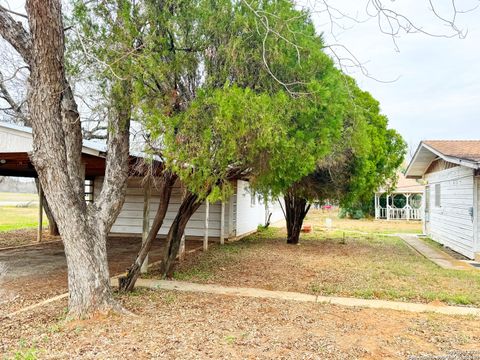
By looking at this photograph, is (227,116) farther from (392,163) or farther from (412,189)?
(412,189)

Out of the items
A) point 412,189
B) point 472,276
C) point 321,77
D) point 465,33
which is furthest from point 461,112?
point 465,33

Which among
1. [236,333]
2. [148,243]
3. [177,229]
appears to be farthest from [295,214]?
[236,333]

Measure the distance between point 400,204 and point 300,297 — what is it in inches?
1010

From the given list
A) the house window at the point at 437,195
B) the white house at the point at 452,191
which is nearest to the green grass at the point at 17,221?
the white house at the point at 452,191

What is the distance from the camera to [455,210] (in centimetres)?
1231

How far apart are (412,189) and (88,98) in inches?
1043

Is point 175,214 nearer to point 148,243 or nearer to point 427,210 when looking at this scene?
point 148,243

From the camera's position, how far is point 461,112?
37.2 metres

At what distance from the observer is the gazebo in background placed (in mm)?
28328

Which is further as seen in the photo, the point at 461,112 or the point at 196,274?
the point at 461,112

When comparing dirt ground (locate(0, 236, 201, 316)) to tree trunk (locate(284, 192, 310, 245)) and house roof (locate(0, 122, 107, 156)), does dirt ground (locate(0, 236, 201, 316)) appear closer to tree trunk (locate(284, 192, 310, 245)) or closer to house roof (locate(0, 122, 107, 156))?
house roof (locate(0, 122, 107, 156))

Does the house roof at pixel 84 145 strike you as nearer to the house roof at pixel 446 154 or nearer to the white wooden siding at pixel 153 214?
the white wooden siding at pixel 153 214

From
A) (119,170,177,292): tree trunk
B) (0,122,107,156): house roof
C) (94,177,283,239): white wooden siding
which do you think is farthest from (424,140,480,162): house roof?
(0,122,107,156): house roof

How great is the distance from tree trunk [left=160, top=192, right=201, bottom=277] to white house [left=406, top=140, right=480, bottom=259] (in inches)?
263
